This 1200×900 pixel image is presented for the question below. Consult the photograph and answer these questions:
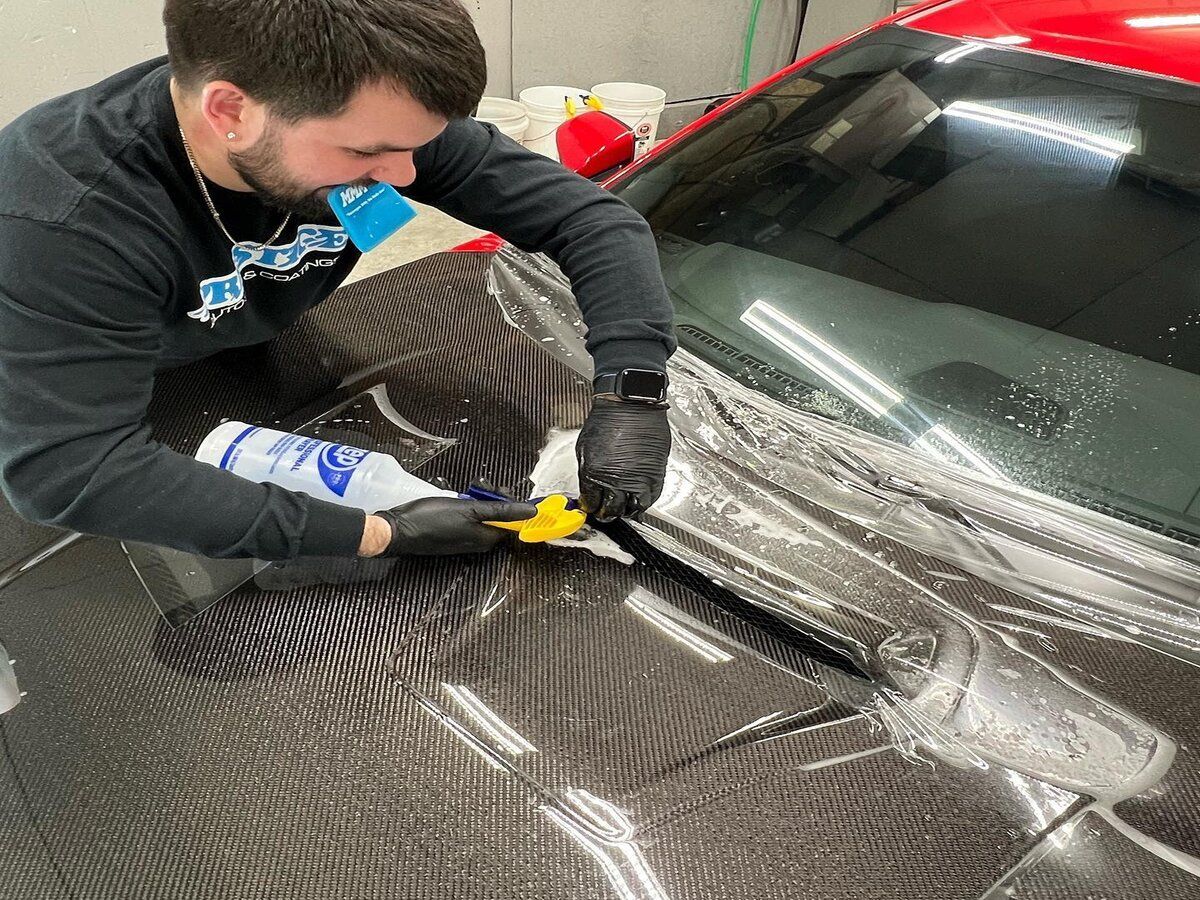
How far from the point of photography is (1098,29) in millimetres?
1441

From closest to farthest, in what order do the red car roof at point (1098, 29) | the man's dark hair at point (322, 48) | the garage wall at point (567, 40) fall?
the man's dark hair at point (322, 48), the red car roof at point (1098, 29), the garage wall at point (567, 40)

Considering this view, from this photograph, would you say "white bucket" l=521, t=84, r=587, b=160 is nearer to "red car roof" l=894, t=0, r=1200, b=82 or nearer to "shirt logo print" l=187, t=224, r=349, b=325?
"red car roof" l=894, t=0, r=1200, b=82

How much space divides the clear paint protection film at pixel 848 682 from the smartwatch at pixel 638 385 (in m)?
0.14

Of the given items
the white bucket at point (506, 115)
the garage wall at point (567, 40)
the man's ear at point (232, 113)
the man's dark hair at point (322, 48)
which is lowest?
the white bucket at point (506, 115)

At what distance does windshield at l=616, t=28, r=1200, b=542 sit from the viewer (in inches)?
40.9

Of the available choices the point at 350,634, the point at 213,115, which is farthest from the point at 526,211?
the point at 350,634

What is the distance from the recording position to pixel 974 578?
942mm

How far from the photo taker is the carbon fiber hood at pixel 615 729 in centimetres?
71

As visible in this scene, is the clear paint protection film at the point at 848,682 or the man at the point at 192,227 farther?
the man at the point at 192,227

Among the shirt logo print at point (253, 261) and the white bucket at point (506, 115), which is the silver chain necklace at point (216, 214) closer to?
the shirt logo print at point (253, 261)

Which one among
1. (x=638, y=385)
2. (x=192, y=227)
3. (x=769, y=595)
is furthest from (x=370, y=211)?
(x=769, y=595)

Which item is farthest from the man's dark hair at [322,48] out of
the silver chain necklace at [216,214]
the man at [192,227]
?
the silver chain necklace at [216,214]

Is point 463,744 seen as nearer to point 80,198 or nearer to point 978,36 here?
point 80,198

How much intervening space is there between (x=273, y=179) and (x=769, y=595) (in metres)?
0.77
